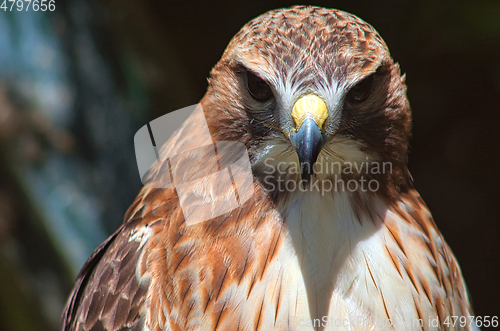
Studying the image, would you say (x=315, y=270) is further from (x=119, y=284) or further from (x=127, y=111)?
(x=127, y=111)

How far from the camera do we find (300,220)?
1.58 m

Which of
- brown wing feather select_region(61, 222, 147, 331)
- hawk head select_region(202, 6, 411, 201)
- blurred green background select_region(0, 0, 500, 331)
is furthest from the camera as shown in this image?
blurred green background select_region(0, 0, 500, 331)

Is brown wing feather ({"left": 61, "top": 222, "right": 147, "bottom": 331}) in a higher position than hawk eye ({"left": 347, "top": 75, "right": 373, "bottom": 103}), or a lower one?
lower

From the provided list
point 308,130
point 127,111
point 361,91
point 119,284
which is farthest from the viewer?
point 127,111

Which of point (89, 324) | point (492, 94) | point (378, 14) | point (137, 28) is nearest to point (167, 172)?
point (89, 324)

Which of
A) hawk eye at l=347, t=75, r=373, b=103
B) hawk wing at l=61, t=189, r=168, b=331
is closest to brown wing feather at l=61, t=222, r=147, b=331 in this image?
hawk wing at l=61, t=189, r=168, b=331

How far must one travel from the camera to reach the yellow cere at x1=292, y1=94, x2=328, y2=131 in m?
1.35

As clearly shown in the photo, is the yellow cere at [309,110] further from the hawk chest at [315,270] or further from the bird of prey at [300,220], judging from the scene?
the hawk chest at [315,270]

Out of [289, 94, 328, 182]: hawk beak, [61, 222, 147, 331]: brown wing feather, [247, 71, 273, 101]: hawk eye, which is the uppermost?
[247, 71, 273, 101]: hawk eye

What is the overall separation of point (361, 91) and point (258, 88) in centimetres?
38

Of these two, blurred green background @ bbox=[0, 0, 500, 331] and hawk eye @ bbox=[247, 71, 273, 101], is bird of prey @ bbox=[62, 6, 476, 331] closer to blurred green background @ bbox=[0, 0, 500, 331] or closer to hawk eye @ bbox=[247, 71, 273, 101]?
hawk eye @ bbox=[247, 71, 273, 101]

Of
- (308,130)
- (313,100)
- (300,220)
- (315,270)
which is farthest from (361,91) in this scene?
(315,270)

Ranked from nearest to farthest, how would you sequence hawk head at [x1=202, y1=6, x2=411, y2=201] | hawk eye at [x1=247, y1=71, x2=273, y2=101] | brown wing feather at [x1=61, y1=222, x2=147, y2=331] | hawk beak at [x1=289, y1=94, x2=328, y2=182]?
hawk beak at [x1=289, y1=94, x2=328, y2=182]
hawk head at [x1=202, y1=6, x2=411, y2=201]
hawk eye at [x1=247, y1=71, x2=273, y2=101]
brown wing feather at [x1=61, y1=222, x2=147, y2=331]

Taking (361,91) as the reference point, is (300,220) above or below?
below
